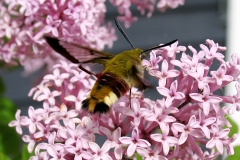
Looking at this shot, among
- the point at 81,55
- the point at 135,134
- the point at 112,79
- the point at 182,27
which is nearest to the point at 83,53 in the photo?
the point at 81,55

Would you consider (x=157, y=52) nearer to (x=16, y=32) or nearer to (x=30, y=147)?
(x=30, y=147)

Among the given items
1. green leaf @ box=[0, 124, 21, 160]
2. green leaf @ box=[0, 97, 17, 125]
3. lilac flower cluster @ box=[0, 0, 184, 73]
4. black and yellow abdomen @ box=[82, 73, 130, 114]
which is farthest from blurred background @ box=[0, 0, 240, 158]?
black and yellow abdomen @ box=[82, 73, 130, 114]

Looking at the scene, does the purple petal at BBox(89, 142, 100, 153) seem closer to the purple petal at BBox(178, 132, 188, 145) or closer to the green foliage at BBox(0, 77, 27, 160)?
the purple petal at BBox(178, 132, 188, 145)

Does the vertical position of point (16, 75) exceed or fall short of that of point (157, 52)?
it falls short

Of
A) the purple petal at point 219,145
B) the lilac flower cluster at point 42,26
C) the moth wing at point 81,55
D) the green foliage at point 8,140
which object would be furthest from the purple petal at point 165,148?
the green foliage at point 8,140

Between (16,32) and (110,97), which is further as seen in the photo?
(16,32)

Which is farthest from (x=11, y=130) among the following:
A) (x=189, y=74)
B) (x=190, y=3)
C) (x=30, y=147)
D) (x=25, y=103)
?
(x=190, y=3)

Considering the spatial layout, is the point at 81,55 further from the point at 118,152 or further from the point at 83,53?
the point at 118,152
